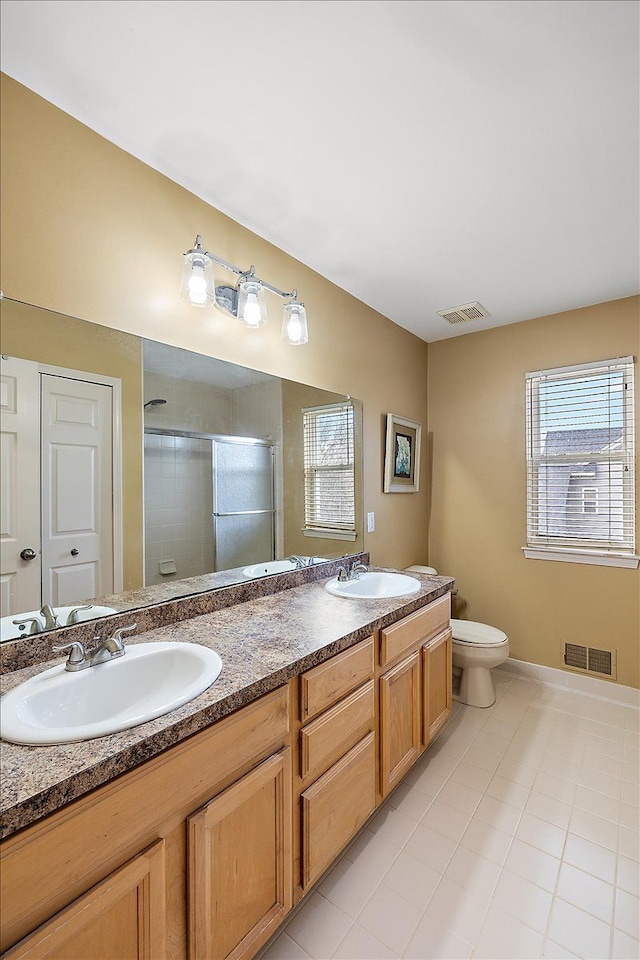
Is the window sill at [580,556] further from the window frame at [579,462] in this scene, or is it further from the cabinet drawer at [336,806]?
the cabinet drawer at [336,806]

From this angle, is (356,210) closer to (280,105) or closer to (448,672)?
(280,105)

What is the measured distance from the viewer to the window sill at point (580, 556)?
266cm

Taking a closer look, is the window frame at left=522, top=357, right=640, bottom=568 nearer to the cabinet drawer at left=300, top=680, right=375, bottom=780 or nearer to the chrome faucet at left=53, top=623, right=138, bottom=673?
the cabinet drawer at left=300, top=680, right=375, bottom=780

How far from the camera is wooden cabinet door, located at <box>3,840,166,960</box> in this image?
0.74 meters

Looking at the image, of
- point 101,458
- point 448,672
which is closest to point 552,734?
point 448,672

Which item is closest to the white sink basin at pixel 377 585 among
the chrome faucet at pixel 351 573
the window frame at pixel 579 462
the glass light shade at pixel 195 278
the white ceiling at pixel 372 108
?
the chrome faucet at pixel 351 573

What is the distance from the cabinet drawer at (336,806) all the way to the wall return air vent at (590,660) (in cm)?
183

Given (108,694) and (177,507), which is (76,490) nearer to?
(177,507)

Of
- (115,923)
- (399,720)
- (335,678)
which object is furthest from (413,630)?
(115,923)

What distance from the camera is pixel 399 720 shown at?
5.90 ft

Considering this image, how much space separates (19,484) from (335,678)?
108 centimetres

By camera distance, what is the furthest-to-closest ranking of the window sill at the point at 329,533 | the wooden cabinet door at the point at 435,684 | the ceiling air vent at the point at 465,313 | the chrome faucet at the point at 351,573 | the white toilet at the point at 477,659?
the ceiling air vent at the point at 465,313 < the white toilet at the point at 477,659 < the window sill at the point at 329,533 < the chrome faucet at the point at 351,573 < the wooden cabinet door at the point at 435,684

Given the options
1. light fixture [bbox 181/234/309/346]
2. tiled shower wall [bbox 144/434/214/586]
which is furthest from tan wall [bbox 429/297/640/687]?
tiled shower wall [bbox 144/434/214/586]

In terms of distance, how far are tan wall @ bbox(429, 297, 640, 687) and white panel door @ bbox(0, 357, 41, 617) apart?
8.91 feet
